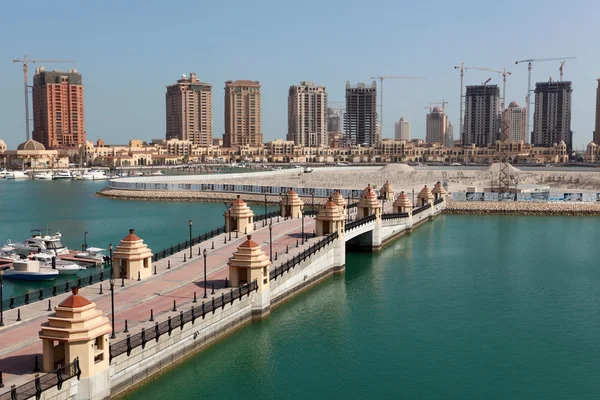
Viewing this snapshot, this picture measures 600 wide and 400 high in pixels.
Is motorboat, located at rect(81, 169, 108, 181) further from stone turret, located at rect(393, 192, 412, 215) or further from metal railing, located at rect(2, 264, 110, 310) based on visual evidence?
metal railing, located at rect(2, 264, 110, 310)

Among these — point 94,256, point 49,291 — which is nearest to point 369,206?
point 94,256

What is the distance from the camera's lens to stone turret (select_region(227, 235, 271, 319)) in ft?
118

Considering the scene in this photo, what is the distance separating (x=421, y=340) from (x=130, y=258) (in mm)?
17408

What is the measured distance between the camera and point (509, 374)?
3083 cm

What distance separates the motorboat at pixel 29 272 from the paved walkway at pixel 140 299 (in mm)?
11223

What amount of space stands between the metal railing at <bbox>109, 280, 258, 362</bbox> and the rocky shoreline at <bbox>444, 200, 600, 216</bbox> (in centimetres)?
6785

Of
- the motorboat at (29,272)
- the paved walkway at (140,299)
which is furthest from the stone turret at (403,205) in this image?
the motorboat at (29,272)

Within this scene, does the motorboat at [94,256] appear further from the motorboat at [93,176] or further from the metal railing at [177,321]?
the motorboat at [93,176]

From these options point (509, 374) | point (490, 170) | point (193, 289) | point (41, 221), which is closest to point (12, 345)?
point (193, 289)

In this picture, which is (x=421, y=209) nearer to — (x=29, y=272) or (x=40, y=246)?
(x=40, y=246)

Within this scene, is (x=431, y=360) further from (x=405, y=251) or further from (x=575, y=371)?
(x=405, y=251)

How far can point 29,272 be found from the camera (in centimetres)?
4912

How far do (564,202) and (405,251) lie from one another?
45.6 meters

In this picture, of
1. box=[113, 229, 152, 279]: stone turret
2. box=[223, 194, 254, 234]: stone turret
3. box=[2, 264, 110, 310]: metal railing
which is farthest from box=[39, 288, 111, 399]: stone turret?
box=[223, 194, 254, 234]: stone turret
